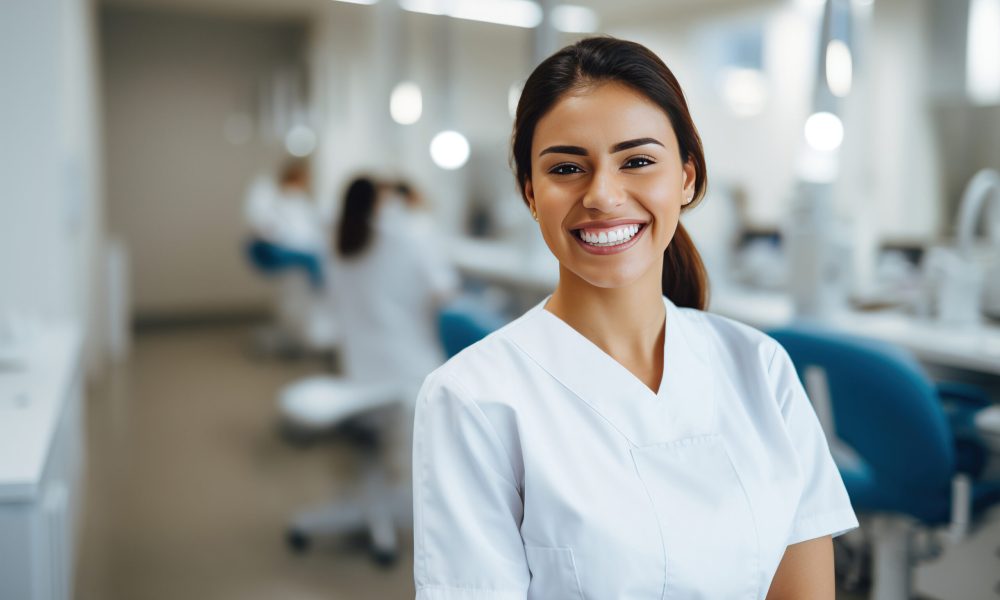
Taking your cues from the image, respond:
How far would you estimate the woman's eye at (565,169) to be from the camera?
3.13 feet

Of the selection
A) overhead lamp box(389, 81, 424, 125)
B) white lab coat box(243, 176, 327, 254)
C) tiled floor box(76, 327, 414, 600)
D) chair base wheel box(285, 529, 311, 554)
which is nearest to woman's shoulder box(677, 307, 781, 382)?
tiled floor box(76, 327, 414, 600)

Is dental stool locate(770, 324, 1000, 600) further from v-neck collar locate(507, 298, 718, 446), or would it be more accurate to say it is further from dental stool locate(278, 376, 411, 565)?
dental stool locate(278, 376, 411, 565)

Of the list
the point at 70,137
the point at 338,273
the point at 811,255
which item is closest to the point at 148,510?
the point at 338,273

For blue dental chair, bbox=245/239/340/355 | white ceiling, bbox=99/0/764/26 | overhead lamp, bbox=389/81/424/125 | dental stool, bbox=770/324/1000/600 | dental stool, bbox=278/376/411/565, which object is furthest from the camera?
blue dental chair, bbox=245/239/340/355

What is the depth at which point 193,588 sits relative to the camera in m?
2.63

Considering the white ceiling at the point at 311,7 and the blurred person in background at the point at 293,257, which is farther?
the blurred person in background at the point at 293,257

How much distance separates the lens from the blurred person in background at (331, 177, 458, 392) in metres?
2.96

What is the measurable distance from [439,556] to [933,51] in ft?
17.5

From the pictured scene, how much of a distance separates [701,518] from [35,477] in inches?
45.7

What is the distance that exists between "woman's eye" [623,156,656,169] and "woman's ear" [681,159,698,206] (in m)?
0.08

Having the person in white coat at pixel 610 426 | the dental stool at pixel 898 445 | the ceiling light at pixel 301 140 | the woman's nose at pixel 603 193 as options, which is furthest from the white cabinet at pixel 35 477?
the ceiling light at pixel 301 140

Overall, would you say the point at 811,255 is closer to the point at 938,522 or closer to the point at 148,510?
the point at 938,522

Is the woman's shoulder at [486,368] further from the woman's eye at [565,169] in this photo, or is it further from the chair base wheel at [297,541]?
the chair base wheel at [297,541]

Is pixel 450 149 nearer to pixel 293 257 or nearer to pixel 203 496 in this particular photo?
pixel 203 496
